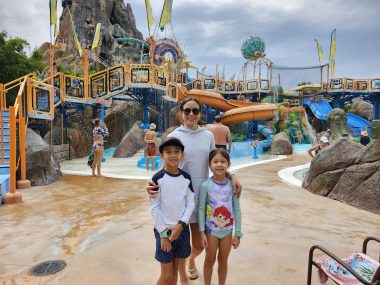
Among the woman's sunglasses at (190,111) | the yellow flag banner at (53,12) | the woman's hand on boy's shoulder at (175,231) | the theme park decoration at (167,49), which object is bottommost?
the woman's hand on boy's shoulder at (175,231)

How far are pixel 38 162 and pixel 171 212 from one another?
6.40 m

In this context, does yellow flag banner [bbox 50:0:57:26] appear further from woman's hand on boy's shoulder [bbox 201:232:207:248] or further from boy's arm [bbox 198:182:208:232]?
woman's hand on boy's shoulder [bbox 201:232:207:248]

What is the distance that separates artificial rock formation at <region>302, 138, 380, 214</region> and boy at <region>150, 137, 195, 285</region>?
4637 millimetres

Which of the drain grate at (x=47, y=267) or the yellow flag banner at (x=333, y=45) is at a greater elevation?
the yellow flag banner at (x=333, y=45)

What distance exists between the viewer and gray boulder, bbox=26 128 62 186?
7.35 m

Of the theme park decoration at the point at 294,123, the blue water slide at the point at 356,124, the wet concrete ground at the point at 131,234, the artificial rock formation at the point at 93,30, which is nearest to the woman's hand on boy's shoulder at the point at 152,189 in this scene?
the wet concrete ground at the point at 131,234

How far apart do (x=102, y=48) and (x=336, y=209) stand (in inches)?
1382

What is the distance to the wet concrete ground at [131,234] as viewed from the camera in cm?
287

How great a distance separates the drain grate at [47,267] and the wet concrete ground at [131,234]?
78 mm

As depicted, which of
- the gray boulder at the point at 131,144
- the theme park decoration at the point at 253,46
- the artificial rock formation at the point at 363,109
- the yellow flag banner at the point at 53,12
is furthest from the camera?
the artificial rock formation at the point at 363,109

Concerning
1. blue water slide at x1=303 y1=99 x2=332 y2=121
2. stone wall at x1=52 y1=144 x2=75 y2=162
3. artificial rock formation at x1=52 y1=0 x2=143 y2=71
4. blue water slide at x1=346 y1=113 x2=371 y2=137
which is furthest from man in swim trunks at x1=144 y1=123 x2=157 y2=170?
artificial rock formation at x1=52 y1=0 x2=143 y2=71

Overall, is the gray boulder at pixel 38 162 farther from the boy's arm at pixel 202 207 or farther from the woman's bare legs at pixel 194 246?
the boy's arm at pixel 202 207

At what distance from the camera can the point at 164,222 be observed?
7.11 ft

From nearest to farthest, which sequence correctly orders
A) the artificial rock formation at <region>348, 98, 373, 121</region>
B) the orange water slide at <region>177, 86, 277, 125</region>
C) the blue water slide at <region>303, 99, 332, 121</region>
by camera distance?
the orange water slide at <region>177, 86, 277, 125</region>, the blue water slide at <region>303, 99, 332, 121</region>, the artificial rock formation at <region>348, 98, 373, 121</region>
